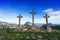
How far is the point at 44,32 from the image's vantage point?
3.67m

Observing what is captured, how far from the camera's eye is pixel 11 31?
3.70m

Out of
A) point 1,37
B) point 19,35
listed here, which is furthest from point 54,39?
point 1,37

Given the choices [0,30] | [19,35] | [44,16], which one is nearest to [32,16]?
[44,16]

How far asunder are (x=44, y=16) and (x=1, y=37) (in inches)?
44.1

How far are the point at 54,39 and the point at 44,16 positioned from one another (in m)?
0.58

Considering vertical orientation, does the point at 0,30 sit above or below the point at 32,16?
below

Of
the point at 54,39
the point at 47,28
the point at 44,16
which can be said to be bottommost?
the point at 54,39

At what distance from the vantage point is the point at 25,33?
3.64 m

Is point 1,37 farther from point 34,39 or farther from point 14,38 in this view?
point 34,39

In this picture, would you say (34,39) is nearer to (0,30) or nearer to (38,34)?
(38,34)

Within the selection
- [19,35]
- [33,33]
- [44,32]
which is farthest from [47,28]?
[19,35]

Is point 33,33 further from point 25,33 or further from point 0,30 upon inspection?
point 0,30

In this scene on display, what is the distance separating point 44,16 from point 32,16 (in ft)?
0.94

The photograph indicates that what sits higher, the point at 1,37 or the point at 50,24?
the point at 50,24
